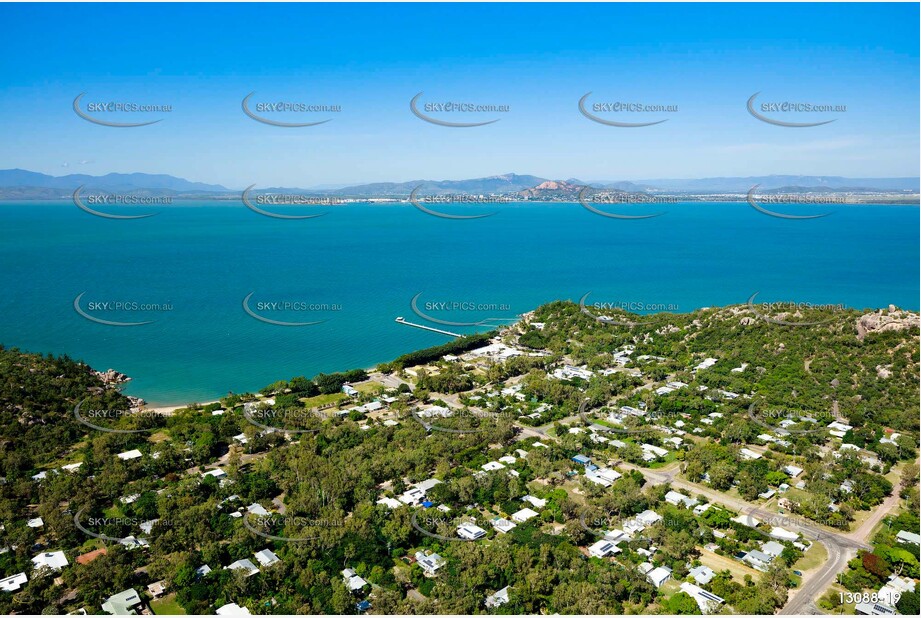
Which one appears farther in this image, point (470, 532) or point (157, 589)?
point (470, 532)

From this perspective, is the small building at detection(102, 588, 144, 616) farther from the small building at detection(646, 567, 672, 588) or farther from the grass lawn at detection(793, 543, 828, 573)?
the grass lawn at detection(793, 543, 828, 573)

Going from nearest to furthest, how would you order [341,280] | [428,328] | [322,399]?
[322,399] → [428,328] → [341,280]

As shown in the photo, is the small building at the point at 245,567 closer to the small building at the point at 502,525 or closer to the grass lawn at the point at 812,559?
the small building at the point at 502,525

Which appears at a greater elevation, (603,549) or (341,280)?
(341,280)

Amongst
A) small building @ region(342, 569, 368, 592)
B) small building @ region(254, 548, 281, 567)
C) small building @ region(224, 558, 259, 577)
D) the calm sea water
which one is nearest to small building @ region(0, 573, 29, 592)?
small building @ region(224, 558, 259, 577)

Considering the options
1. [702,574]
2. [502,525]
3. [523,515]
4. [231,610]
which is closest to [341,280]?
[523,515]

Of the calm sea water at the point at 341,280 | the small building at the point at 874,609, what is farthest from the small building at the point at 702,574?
the calm sea water at the point at 341,280

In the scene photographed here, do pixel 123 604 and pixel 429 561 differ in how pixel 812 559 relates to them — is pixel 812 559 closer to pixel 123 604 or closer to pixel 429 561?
pixel 429 561
